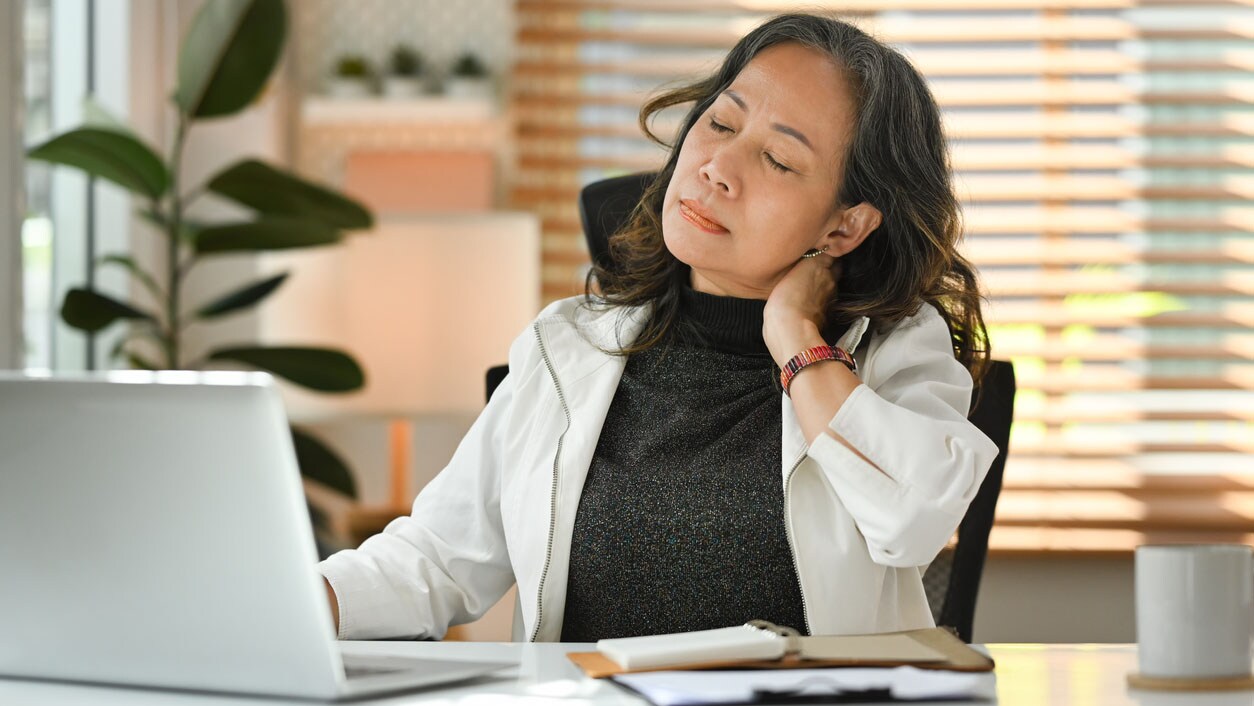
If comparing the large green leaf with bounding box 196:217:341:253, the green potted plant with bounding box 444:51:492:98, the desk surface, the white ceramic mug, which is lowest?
the desk surface

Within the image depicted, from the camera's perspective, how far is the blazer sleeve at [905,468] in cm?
127

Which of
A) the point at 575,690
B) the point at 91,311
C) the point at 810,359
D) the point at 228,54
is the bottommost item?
the point at 575,690

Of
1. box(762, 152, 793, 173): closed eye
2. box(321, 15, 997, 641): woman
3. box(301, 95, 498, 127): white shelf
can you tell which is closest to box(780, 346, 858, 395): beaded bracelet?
box(321, 15, 997, 641): woman

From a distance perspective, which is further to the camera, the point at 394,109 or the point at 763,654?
the point at 394,109

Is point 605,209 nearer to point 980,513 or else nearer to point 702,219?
point 702,219

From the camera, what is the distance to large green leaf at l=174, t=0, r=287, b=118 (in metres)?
2.73

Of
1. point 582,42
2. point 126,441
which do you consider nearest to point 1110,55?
point 582,42

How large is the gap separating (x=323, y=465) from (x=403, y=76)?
1.19 metres

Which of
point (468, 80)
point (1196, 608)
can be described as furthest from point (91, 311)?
point (1196, 608)

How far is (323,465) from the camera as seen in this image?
9.39 feet

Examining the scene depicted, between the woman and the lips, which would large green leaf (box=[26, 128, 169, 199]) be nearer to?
the woman

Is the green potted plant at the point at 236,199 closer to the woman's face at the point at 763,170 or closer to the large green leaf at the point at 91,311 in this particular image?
the large green leaf at the point at 91,311

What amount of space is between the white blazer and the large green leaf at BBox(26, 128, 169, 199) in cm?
139

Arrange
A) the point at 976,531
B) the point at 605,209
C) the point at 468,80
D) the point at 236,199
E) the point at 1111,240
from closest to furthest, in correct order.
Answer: the point at 976,531 → the point at 605,209 → the point at 236,199 → the point at 1111,240 → the point at 468,80
